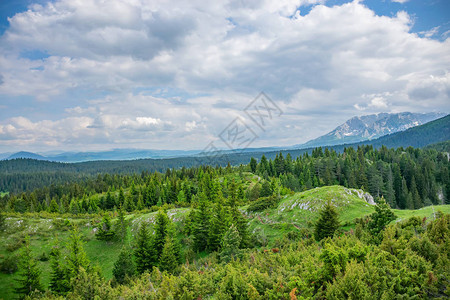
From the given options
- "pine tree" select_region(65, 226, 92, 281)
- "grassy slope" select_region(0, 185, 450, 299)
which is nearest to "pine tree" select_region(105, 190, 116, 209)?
"grassy slope" select_region(0, 185, 450, 299)

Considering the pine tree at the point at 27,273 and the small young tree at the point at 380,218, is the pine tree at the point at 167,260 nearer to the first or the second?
the pine tree at the point at 27,273

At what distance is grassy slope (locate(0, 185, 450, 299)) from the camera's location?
33.9m

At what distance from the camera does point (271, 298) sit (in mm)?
10703

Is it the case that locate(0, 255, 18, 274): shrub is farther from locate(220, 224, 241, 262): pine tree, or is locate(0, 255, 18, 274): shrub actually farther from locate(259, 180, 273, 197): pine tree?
locate(259, 180, 273, 197): pine tree

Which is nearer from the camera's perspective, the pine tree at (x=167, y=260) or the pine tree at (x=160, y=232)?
the pine tree at (x=167, y=260)

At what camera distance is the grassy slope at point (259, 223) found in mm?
33875

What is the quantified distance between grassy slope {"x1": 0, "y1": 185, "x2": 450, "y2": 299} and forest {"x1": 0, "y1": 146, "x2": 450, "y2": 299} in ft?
0.77

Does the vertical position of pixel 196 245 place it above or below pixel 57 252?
below

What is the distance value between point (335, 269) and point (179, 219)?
45.1 meters

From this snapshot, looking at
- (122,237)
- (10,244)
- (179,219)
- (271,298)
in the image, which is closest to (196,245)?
(179,219)

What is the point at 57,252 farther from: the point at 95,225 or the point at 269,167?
the point at 269,167

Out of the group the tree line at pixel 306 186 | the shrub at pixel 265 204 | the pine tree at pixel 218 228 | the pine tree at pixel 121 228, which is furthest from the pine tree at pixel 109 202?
the pine tree at pixel 218 228

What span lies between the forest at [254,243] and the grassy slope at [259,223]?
9.2 inches

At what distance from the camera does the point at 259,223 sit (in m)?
40.5
